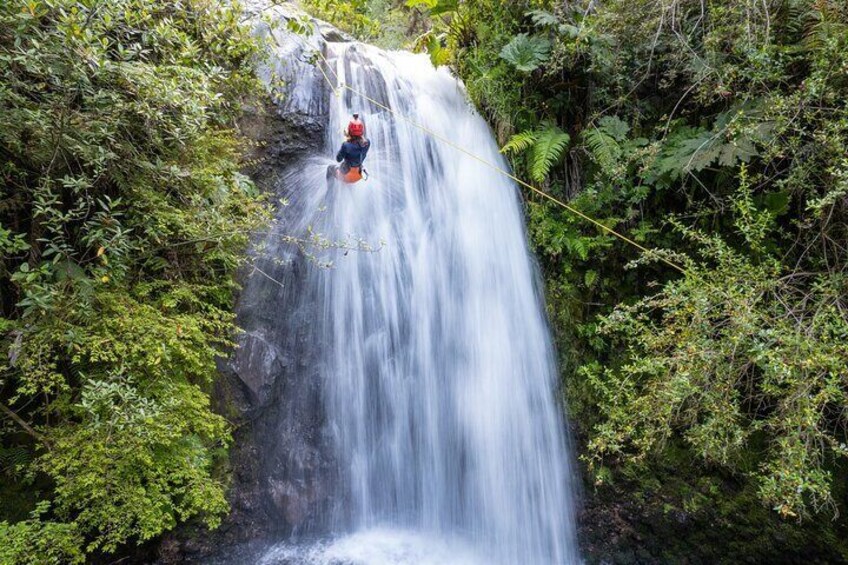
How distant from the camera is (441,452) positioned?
4.67 meters

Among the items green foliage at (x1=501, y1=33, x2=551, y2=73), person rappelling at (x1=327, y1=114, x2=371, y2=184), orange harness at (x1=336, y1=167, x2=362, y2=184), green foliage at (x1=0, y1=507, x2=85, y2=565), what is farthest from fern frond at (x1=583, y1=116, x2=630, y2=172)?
green foliage at (x1=0, y1=507, x2=85, y2=565)

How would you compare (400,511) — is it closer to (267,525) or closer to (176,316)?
(267,525)

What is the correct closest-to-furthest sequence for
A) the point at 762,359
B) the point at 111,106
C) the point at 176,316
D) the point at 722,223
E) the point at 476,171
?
the point at 111,106 < the point at 762,359 < the point at 176,316 < the point at 722,223 < the point at 476,171

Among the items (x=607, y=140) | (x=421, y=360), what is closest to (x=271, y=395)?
(x=421, y=360)

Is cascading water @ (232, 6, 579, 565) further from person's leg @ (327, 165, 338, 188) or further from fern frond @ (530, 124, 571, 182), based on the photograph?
fern frond @ (530, 124, 571, 182)

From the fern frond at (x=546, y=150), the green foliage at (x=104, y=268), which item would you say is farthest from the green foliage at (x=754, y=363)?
the green foliage at (x=104, y=268)

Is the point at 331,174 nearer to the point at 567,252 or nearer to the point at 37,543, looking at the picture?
the point at 567,252

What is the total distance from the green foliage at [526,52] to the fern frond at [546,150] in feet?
2.55

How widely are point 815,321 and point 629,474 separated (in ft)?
7.47

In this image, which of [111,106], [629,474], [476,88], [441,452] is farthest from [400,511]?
[476,88]

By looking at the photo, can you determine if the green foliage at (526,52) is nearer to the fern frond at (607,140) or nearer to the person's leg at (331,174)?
the fern frond at (607,140)

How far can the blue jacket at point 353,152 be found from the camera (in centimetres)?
468

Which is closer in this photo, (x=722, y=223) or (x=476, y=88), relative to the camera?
(x=722, y=223)

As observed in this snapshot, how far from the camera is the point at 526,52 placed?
5027 mm
